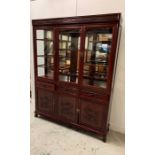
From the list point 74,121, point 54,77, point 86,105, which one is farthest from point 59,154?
point 54,77

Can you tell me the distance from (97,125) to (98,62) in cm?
104

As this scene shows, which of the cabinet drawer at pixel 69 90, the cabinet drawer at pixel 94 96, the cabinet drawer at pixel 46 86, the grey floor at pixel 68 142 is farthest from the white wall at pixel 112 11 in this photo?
the cabinet drawer at pixel 46 86

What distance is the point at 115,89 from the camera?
2688 millimetres

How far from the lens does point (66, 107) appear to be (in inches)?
108

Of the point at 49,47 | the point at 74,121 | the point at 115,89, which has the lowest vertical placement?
the point at 74,121

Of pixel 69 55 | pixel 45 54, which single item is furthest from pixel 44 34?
pixel 69 55

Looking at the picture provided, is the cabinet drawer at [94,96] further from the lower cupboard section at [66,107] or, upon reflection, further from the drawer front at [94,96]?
the lower cupboard section at [66,107]

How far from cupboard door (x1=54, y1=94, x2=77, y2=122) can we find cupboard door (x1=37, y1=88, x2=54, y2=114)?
145mm

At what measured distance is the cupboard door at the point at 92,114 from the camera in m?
2.38

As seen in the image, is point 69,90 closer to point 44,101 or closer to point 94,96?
point 94,96

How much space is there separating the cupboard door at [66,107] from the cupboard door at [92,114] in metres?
0.15
